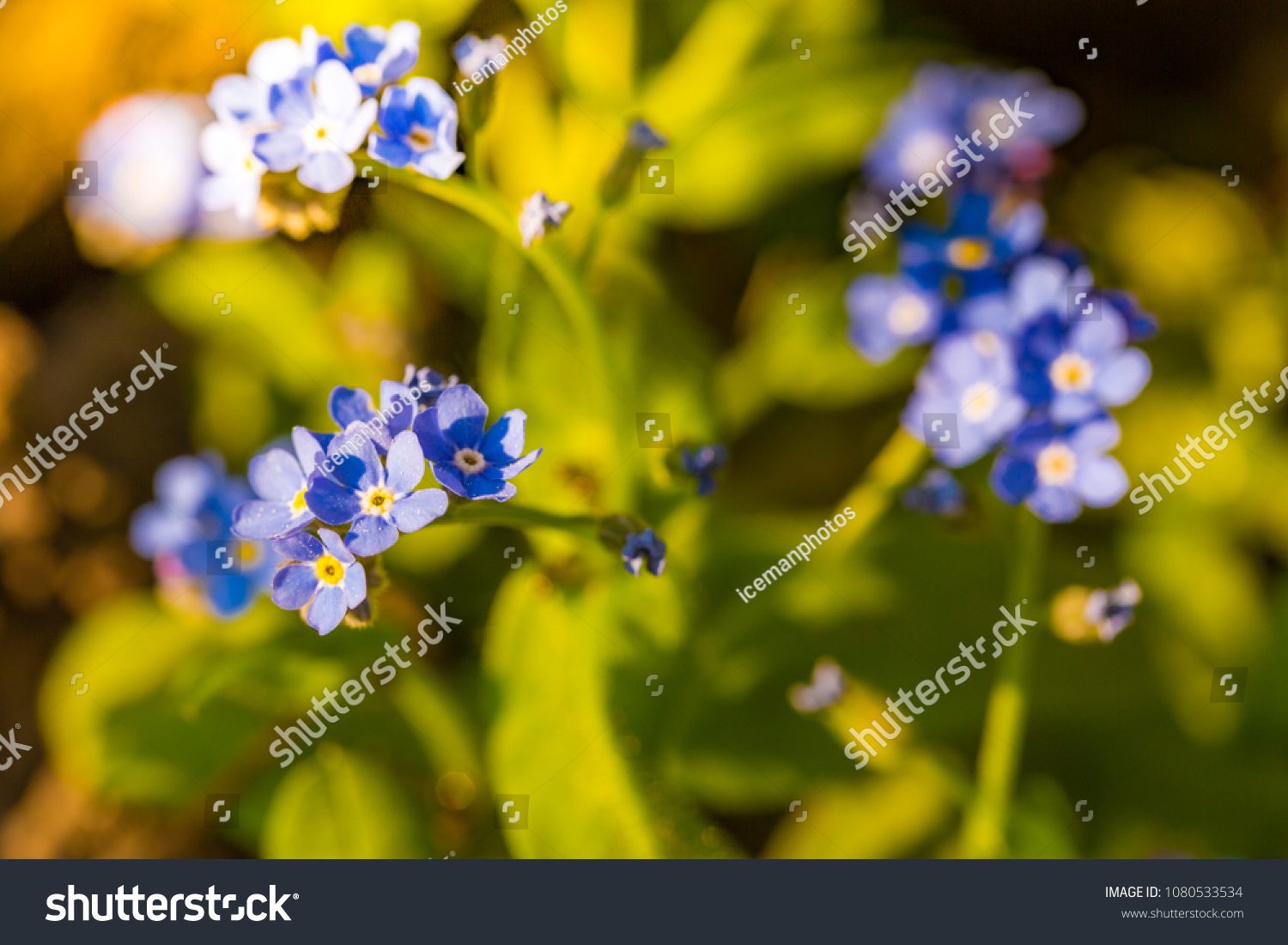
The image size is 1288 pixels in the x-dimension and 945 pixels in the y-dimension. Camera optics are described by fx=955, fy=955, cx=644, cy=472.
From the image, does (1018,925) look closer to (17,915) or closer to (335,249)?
(17,915)

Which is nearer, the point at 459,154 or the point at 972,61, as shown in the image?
the point at 459,154

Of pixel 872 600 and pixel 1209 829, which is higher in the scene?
pixel 872 600

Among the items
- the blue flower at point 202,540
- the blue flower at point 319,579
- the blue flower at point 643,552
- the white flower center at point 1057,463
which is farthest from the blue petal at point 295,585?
the white flower center at point 1057,463

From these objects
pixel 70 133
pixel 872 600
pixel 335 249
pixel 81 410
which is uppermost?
pixel 70 133

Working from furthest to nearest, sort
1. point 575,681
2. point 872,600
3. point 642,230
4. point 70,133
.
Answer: point 70,133 < point 642,230 < point 872,600 < point 575,681

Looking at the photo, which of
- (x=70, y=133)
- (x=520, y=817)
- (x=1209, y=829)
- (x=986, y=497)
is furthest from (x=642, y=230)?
(x=1209, y=829)

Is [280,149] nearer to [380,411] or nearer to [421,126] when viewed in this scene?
[421,126]

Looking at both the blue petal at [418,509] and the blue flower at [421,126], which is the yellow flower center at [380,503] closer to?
the blue petal at [418,509]
